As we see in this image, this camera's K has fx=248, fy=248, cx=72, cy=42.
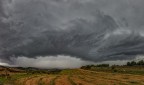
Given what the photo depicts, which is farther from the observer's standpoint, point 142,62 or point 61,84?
point 142,62

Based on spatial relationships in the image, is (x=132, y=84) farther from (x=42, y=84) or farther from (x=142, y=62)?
(x=142, y=62)

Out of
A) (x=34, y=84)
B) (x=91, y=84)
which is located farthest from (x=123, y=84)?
(x=34, y=84)

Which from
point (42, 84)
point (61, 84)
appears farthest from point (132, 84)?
point (42, 84)

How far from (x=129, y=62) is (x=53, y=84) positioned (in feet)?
453

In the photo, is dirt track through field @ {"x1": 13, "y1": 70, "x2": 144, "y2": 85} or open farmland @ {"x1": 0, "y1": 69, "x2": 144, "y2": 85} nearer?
dirt track through field @ {"x1": 13, "y1": 70, "x2": 144, "y2": 85}

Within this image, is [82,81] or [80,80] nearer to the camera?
[82,81]

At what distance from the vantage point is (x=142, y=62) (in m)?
187

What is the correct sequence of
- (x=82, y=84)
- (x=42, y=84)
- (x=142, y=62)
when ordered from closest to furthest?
(x=82, y=84)
(x=42, y=84)
(x=142, y=62)

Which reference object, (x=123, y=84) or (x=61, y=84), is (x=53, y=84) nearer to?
(x=61, y=84)

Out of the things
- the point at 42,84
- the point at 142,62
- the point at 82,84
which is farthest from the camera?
the point at 142,62

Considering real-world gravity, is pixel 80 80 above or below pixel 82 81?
above

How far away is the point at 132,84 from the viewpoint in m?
60.8

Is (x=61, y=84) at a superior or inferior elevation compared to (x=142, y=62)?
inferior

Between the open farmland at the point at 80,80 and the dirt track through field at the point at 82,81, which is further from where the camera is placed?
the open farmland at the point at 80,80
